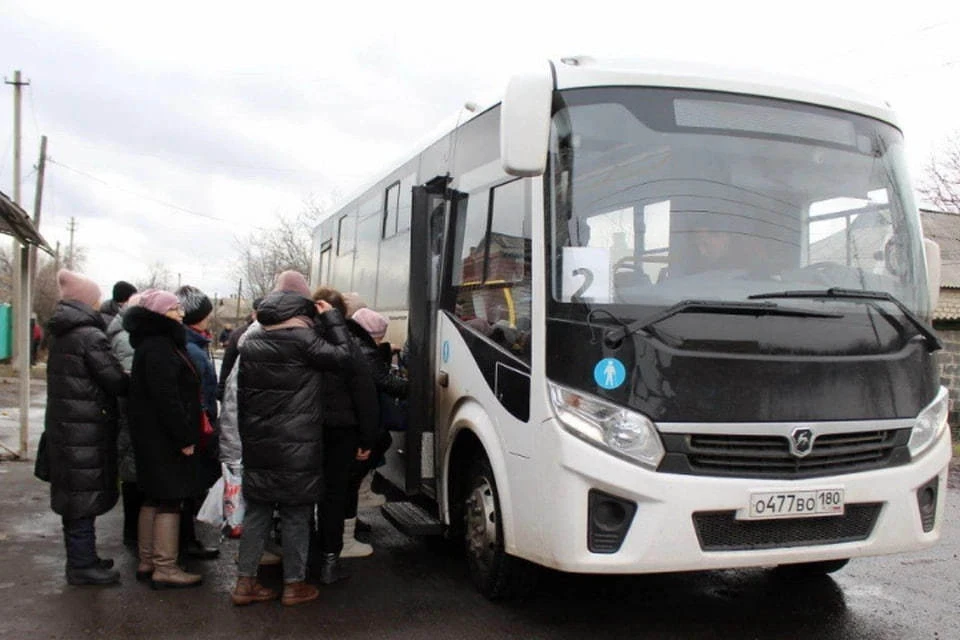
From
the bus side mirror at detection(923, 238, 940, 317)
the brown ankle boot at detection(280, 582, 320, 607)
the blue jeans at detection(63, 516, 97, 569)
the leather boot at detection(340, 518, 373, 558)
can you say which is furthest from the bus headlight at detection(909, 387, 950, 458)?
the blue jeans at detection(63, 516, 97, 569)

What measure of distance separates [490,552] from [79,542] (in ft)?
8.34

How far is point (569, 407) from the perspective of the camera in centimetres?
407

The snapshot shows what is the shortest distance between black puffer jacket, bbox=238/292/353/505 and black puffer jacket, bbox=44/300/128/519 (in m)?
0.94

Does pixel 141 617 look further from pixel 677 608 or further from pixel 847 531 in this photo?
pixel 847 531

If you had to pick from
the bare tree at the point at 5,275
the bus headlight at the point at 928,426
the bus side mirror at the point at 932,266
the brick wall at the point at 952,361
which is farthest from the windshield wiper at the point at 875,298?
the bare tree at the point at 5,275

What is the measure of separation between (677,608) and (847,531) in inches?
47.1

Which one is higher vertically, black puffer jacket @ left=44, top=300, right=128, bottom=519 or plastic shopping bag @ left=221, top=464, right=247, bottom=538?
black puffer jacket @ left=44, top=300, right=128, bottom=519

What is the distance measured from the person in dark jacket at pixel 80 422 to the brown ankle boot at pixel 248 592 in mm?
895

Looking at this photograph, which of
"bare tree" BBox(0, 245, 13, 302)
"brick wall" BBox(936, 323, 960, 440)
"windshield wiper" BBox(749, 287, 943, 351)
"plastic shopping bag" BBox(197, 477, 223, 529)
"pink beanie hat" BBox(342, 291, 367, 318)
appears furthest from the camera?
"bare tree" BBox(0, 245, 13, 302)

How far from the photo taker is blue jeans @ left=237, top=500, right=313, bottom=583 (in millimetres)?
4969

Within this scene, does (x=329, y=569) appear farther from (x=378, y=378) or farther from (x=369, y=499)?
(x=369, y=499)

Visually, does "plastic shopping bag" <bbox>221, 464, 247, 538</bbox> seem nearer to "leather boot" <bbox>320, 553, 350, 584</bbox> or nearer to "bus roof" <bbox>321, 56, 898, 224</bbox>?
"leather boot" <bbox>320, 553, 350, 584</bbox>

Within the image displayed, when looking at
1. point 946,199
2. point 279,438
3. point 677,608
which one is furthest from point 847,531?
point 946,199

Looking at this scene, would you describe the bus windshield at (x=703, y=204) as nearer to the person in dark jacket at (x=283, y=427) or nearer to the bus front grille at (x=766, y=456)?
the bus front grille at (x=766, y=456)
